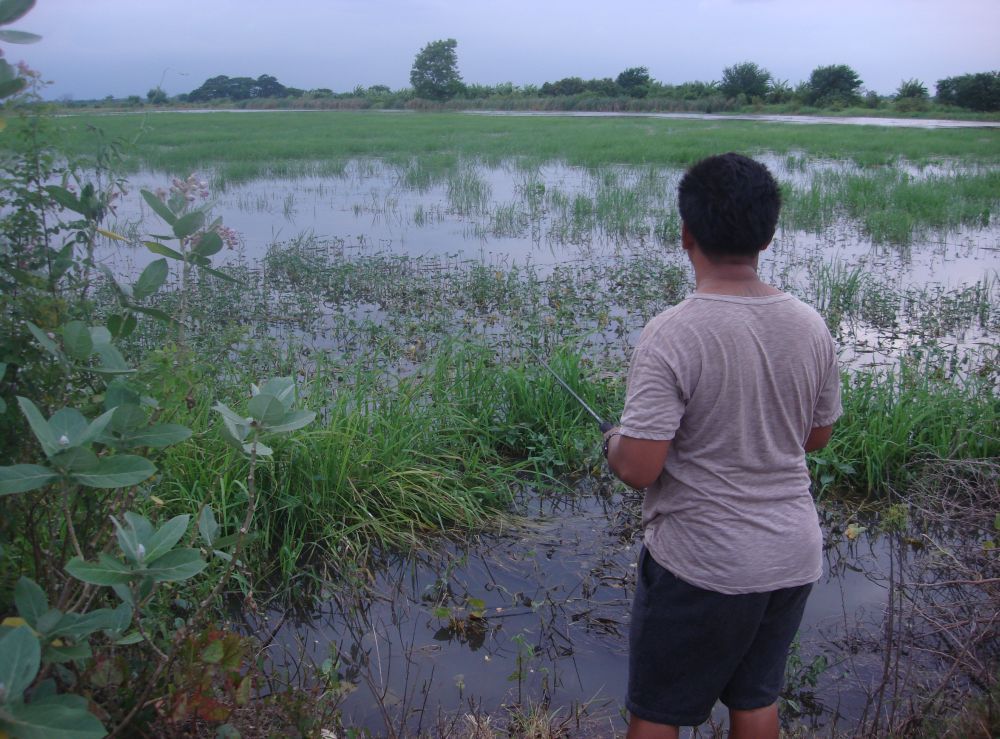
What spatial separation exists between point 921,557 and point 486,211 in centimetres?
844

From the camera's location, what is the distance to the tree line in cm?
3784

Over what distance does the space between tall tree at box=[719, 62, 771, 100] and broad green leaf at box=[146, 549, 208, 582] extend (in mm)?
44938

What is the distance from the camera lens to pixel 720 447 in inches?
63.2

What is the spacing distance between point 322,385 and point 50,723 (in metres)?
3.19

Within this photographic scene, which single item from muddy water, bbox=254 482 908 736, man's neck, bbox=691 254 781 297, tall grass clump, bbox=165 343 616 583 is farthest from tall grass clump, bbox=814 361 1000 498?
man's neck, bbox=691 254 781 297

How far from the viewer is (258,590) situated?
312 centimetres

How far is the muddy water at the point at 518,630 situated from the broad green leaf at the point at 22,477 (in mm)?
1196

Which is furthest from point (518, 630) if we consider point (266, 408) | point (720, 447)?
point (266, 408)

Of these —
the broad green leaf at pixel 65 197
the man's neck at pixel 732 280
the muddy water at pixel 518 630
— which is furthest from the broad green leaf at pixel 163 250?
Result: the muddy water at pixel 518 630

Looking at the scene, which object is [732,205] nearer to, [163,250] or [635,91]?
[163,250]

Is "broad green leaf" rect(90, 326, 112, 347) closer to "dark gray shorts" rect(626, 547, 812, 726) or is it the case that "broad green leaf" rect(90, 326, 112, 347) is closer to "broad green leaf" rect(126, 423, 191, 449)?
"broad green leaf" rect(126, 423, 191, 449)

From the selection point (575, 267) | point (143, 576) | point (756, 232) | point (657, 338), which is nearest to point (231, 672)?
point (143, 576)

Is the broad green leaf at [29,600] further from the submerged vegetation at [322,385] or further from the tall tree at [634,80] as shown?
the tall tree at [634,80]

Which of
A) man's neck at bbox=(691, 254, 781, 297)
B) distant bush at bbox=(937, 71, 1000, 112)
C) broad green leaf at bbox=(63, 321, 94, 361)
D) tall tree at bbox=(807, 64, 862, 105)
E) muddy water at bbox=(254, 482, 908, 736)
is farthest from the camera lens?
tall tree at bbox=(807, 64, 862, 105)
